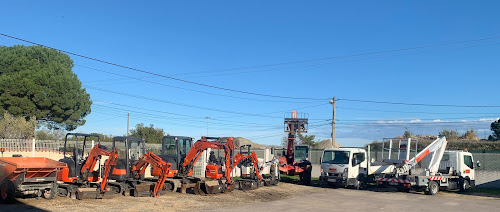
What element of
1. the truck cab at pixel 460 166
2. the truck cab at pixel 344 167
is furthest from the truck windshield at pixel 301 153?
the truck cab at pixel 460 166

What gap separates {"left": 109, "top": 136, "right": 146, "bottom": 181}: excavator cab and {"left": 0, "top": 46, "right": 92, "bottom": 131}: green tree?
20.3 meters

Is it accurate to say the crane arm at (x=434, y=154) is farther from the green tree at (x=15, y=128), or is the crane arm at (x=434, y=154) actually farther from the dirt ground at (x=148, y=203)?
the green tree at (x=15, y=128)

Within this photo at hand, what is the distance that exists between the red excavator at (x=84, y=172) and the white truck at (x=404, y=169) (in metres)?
11.6

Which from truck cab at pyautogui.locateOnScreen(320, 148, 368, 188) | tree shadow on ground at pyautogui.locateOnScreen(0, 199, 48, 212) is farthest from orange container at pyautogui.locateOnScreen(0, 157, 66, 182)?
truck cab at pyautogui.locateOnScreen(320, 148, 368, 188)

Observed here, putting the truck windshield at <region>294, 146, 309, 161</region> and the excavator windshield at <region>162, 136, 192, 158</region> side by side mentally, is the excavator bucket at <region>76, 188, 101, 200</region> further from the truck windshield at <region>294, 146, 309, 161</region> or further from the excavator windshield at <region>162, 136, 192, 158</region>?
the truck windshield at <region>294, 146, 309, 161</region>

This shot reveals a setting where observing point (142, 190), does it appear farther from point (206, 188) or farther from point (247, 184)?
point (247, 184)

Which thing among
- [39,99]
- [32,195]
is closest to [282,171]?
[32,195]

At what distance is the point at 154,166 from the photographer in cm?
1545

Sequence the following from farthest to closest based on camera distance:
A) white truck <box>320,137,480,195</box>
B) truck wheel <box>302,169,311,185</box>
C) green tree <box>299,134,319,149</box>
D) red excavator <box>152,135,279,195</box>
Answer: green tree <box>299,134,319,149</box>
truck wheel <box>302,169,311,185</box>
white truck <box>320,137,480,195</box>
red excavator <box>152,135,279,195</box>

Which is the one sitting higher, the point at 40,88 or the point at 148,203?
the point at 40,88

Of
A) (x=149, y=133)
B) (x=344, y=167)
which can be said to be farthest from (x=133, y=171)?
(x=149, y=133)

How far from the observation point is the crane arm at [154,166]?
14.9 metres

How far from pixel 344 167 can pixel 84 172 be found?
12.5 metres

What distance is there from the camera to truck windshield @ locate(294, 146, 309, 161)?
27.5m
